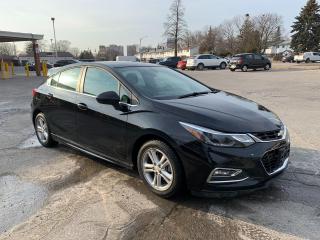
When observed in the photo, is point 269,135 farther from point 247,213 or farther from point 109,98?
point 109,98

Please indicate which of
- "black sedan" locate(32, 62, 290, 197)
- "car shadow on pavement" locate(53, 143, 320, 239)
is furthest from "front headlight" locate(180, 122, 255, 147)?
"car shadow on pavement" locate(53, 143, 320, 239)

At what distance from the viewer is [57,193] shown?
4527mm

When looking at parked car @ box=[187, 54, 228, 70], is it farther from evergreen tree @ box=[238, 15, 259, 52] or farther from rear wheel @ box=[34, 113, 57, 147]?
evergreen tree @ box=[238, 15, 259, 52]

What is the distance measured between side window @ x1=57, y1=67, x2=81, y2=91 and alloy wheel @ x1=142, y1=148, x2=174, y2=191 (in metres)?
1.95

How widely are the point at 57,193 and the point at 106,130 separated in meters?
1.01

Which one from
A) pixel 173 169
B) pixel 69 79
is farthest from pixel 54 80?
pixel 173 169

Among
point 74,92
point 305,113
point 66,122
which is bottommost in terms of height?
point 305,113

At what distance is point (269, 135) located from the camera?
4.02 meters

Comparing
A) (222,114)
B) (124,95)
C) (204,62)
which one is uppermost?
(124,95)

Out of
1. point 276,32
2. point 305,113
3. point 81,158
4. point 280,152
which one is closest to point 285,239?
point 280,152

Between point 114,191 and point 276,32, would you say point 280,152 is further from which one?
point 276,32

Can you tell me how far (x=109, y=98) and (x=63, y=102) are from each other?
1377 millimetres

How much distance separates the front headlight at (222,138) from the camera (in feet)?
12.4

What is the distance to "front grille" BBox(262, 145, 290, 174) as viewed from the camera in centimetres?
390
